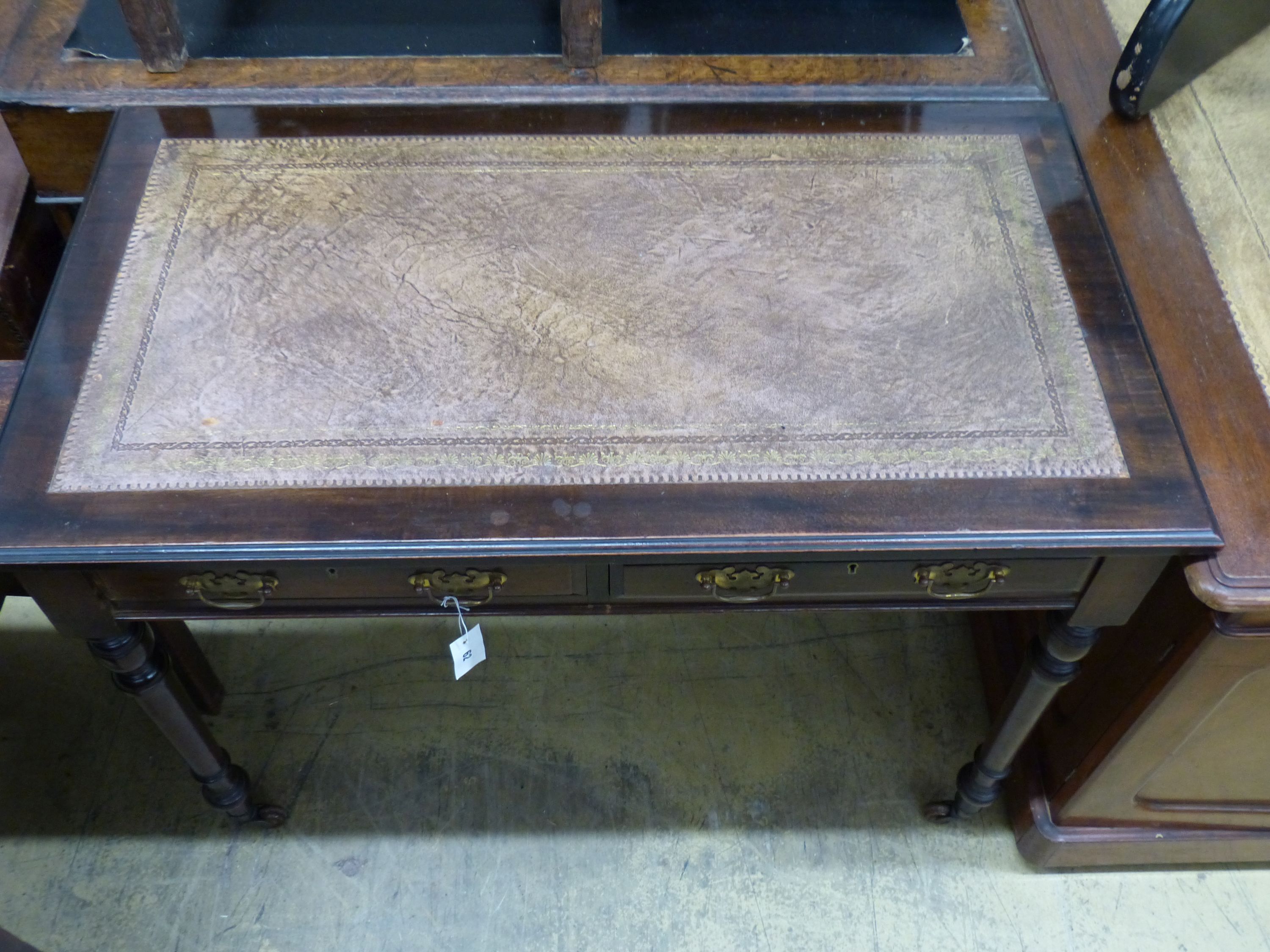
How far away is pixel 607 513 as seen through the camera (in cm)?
114

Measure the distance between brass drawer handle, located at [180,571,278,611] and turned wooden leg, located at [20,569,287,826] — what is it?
12 centimetres

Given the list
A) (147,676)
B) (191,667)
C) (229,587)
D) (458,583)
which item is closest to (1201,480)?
(458,583)

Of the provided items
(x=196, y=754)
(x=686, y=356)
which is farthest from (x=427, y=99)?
(x=196, y=754)

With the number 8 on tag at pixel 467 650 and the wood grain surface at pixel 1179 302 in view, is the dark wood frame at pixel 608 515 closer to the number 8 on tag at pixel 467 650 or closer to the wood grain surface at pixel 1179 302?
the wood grain surface at pixel 1179 302

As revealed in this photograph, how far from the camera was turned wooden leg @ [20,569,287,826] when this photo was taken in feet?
3.98

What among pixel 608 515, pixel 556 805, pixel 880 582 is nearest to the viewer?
pixel 608 515

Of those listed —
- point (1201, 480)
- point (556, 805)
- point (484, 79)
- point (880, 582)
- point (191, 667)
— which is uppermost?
point (484, 79)

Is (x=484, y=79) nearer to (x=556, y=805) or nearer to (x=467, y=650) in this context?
(x=467, y=650)

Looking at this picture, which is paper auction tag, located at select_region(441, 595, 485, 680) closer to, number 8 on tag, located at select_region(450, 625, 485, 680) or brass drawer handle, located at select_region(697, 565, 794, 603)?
number 8 on tag, located at select_region(450, 625, 485, 680)

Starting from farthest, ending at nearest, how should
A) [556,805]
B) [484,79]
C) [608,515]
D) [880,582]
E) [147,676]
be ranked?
[556,805]
[484,79]
[147,676]
[880,582]
[608,515]

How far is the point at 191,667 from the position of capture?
1782mm

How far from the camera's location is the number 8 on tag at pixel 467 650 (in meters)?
1.27

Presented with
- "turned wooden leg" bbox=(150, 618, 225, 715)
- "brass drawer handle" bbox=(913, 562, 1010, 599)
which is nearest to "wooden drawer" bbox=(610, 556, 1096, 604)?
"brass drawer handle" bbox=(913, 562, 1010, 599)

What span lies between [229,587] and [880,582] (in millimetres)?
715
